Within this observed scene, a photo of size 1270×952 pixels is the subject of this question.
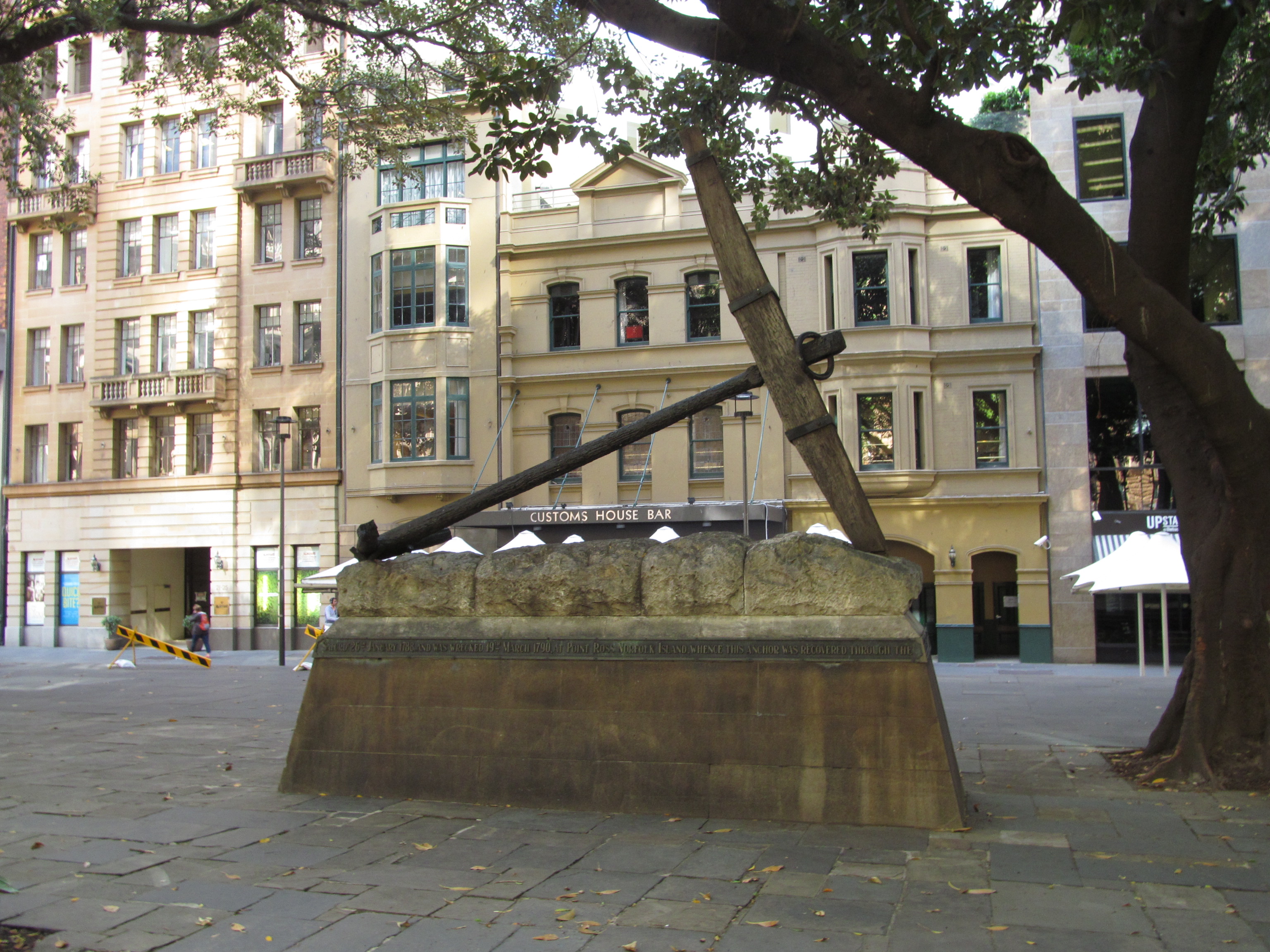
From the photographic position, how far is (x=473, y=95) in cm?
1009

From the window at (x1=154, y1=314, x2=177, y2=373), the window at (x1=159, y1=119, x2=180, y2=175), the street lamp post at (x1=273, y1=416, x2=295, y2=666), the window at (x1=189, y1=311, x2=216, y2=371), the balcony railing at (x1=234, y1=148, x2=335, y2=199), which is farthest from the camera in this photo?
the window at (x1=159, y1=119, x2=180, y2=175)

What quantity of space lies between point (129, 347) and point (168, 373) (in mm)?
2882

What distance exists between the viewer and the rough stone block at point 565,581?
7.26 metres

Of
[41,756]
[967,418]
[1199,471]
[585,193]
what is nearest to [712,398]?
[1199,471]

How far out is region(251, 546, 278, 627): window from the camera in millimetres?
31328

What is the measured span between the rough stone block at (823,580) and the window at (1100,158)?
871 inches

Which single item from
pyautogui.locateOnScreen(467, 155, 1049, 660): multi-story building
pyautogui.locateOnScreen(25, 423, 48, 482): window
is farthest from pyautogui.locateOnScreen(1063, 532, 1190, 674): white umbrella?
pyautogui.locateOnScreen(25, 423, 48, 482): window

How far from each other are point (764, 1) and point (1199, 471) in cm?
519

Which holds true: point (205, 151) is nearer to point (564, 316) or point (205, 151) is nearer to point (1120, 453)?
point (564, 316)

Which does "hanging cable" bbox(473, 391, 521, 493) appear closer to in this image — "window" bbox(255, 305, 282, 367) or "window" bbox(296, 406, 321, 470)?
"window" bbox(296, 406, 321, 470)

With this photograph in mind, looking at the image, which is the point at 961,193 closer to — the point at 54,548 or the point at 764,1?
the point at 764,1

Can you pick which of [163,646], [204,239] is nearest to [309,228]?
[204,239]

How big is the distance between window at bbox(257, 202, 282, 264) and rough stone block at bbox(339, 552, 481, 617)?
88.1ft

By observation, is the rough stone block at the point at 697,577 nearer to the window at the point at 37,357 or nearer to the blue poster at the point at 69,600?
the blue poster at the point at 69,600
